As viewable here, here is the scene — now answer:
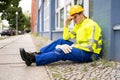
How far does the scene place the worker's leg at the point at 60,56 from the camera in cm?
610

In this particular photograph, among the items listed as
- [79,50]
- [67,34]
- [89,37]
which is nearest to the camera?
[79,50]

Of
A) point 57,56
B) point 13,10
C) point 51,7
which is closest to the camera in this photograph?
point 57,56

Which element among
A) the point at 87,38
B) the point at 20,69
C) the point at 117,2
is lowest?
the point at 20,69

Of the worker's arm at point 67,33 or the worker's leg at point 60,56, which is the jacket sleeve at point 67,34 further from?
the worker's leg at point 60,56

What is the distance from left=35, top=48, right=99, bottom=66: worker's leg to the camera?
610 cm

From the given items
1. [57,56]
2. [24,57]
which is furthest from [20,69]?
[57,56]

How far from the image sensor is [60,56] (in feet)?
20.1

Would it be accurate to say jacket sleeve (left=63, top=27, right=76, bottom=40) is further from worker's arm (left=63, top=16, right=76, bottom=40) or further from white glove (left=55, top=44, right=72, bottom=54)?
white glove (left=55, top=44, right=72, bottom=54)

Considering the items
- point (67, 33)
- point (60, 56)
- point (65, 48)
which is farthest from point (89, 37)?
point (67, 33)

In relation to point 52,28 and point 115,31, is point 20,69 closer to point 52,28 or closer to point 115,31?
point 115,31

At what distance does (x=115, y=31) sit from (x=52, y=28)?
1131 centimetres

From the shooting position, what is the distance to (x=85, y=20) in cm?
664

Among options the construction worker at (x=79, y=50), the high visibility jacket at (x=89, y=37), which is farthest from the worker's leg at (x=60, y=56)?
the high visibility jacket at (x=89, y=37)

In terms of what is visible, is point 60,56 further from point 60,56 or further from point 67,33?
point 67,33
